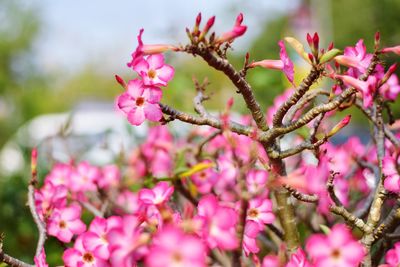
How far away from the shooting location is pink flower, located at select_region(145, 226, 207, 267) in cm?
102

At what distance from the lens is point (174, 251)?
1.02 meters

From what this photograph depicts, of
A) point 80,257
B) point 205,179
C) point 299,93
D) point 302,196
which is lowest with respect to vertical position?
point 80,257

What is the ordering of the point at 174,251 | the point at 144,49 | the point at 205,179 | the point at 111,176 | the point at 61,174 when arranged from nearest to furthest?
the point at 174,251
the point at 144,49
the point at 205,179
the point at 61,174
the point at 111,176

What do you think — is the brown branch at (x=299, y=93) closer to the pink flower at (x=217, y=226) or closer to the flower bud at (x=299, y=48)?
the flower bud at (x=299, y=48)

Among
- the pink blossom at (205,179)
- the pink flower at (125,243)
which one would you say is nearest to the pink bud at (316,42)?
the pink flower at (125,243)

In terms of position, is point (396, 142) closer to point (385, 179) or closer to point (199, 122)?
point (385, 179)

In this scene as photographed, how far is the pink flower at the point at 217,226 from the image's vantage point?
1.13m

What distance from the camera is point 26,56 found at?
33188 mm

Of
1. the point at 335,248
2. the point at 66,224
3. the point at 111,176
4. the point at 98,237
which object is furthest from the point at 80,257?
the point at 111,176

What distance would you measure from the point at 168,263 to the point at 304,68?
8.60 ft

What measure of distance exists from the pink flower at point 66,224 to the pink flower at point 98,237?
36 cm

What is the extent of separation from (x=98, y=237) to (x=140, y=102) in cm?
32

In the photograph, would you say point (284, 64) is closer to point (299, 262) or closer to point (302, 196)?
point (302, 196)

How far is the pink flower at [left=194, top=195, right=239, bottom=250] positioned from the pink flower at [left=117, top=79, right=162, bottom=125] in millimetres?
321
